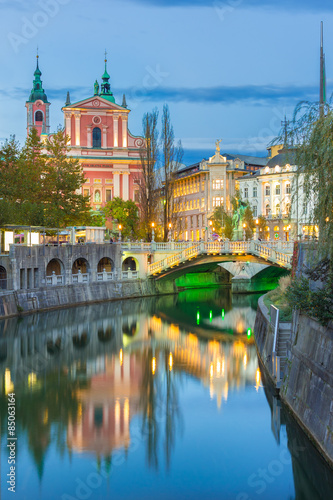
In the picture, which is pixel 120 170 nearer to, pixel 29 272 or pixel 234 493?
pixel 29 272

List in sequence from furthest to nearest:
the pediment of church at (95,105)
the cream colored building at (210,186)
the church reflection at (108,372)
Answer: the cream colored building at (210,186)
the pediment of church at (95,105)
the church reflection at (108,372)

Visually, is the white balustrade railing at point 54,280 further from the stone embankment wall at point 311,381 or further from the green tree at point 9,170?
the stone embankment wall at point 311,381

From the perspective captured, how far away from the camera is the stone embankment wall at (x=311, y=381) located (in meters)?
18.1

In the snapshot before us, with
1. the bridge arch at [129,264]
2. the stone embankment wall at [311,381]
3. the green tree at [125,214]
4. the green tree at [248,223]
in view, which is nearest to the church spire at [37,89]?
the green tree at [248,223]

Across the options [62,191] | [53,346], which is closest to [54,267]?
[62,191]

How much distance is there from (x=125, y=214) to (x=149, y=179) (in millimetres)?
13067

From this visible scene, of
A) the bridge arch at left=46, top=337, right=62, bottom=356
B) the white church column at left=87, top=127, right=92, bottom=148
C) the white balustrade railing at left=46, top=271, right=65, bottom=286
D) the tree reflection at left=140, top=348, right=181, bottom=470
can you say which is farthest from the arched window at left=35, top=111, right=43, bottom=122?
the tree reflection at left=140, top=348, right=181, bottom=470

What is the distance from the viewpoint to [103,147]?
3563 inches

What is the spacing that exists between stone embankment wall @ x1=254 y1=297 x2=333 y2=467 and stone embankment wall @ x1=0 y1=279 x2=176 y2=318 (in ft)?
83.5

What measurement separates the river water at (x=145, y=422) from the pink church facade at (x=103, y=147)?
4988cm

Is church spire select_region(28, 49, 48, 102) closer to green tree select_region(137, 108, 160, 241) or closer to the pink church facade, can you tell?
the pink church facade

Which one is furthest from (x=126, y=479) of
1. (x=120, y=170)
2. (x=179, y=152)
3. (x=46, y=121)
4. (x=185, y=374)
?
(x=46, y=121)

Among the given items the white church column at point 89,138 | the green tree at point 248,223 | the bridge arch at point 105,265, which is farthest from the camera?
the green tree at point 248,223

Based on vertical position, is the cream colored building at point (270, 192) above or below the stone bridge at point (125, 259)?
above
